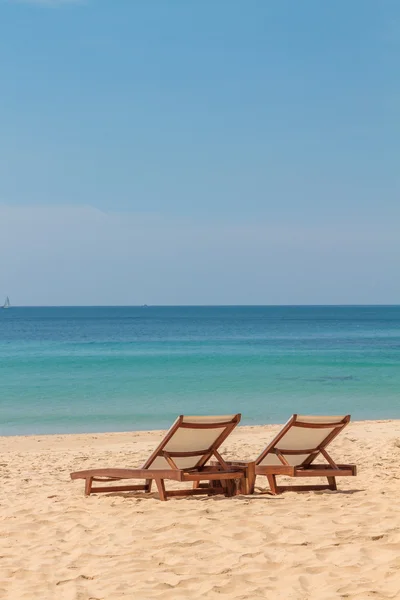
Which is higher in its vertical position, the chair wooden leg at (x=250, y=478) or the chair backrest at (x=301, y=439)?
the chair backrest at (x=301, y=439)

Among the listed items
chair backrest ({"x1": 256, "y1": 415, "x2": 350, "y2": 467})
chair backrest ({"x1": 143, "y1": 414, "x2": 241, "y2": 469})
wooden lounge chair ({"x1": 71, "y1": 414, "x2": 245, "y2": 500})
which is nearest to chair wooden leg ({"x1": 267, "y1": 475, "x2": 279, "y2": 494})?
chair backrest ({"x1": 256, "y1": 415, "x2": 350, "y2": 467})

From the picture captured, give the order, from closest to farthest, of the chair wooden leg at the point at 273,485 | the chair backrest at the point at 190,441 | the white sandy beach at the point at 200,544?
the white sandy beach at the point at 200,544 < the chair backrest at the point at 190,441 < the chair wooden leg at the point at 273,485

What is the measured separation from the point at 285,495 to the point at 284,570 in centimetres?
256

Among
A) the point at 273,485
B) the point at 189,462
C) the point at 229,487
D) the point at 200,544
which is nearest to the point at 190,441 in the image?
the point at 189,462

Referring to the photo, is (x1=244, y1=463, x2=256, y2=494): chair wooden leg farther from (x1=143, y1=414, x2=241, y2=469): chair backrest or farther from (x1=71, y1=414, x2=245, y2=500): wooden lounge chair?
(x1=143, y1=414, x2=241, y2=469): chair backrest

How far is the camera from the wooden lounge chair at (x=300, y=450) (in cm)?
715

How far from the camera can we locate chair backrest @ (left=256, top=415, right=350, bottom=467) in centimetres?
714

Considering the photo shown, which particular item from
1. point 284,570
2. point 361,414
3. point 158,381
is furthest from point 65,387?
point 284,570

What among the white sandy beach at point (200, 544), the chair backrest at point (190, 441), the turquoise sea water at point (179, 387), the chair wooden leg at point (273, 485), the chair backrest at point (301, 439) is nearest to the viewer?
the white sandy beach at point (200, 544)

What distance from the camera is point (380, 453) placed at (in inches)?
427

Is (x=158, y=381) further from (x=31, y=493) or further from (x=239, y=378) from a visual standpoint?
(x=31, y=493)

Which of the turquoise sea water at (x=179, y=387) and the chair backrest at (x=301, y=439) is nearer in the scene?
the chair backrest at (x=301, y=439)

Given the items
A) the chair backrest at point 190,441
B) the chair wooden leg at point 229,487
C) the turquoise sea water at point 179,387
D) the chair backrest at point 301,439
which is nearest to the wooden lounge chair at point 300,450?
the chair backrest at point 301,439

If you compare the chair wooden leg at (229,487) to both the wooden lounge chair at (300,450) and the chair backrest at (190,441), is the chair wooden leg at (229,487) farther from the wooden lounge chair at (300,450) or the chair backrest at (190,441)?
the chair backrest at (190,441)
